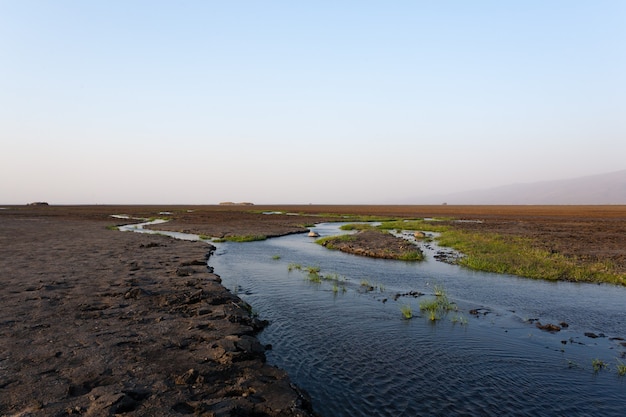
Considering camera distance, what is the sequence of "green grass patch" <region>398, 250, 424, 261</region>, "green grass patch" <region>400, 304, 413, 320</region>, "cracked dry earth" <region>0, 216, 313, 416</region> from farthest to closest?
"green grass patch" <region>398, 250, 424, 261</region>, "green grass patch" <region>400, 304, 413, 320</region>, "cracked dry earth" <region>0, 216, 313, 416</region>

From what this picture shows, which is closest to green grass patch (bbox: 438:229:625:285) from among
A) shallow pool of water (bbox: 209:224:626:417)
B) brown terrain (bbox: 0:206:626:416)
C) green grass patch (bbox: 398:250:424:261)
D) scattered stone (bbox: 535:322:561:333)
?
shallow pool of water (bbox: 209:224:626:417)

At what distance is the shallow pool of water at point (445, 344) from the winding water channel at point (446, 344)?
1.5 inches

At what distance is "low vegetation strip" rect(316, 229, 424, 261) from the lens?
2909cm

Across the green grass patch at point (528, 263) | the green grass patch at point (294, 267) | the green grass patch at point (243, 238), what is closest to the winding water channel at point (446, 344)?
the green grass patch at point (528, 263)

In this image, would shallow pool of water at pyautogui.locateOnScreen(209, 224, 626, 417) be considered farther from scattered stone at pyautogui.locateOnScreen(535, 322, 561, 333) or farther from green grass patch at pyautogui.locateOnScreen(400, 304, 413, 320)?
scattered stone at pyautogui.locateOnScreen(535, 322, 561, 333)

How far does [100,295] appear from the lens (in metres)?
15.0

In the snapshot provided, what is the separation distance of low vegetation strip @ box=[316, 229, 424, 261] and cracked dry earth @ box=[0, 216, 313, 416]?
15.4 meters

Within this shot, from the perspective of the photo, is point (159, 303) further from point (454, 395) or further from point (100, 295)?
point (454, 395)

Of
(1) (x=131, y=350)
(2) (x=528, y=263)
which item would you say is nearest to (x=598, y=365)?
(1) (x=131, y=350)

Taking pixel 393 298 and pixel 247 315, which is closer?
pixel 247 315

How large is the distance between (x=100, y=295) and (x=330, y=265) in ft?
49.3

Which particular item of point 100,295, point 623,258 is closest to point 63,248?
point 100,295

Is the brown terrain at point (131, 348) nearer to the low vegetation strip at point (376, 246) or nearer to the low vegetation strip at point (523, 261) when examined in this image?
the low vegetation strip at point (376, 246)

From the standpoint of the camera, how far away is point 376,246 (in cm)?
3319
